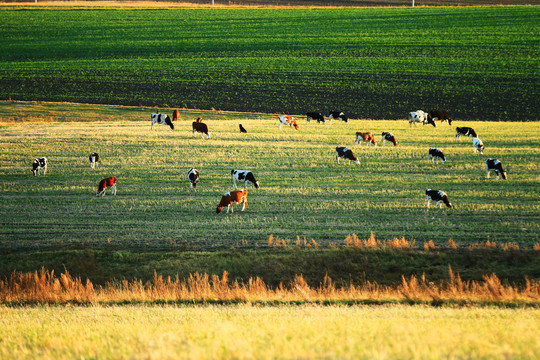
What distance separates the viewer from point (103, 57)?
88750mm

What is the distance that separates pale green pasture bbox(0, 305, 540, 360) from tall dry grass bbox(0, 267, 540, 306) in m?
1.34

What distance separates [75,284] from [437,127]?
126ft

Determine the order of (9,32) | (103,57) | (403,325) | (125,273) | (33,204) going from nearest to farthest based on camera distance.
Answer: (403,325) → (125,273) → (33,204) → (103,57) → (9,32)

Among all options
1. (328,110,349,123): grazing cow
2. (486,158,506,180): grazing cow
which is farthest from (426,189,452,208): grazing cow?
(328,110,349,123): grazing cow

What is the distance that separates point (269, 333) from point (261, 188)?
1965 cm

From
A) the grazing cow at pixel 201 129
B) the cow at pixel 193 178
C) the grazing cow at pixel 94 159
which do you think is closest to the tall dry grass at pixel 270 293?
the cow at pixel 193 178

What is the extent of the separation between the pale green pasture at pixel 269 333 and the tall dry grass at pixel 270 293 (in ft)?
4.38

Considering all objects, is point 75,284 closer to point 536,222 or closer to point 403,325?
point 403,325

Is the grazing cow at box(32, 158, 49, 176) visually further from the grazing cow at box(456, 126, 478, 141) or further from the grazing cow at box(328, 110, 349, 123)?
the grazing cow at box(456, 126, 478, 141)

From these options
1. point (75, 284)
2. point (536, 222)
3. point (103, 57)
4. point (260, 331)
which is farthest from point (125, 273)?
point (103, 57)

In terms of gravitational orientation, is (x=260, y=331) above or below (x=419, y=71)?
below

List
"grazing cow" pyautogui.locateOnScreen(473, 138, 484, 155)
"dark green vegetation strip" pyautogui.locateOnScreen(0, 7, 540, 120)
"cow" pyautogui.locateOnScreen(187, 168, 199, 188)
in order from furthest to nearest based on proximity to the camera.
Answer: "dark green vegetation strip" pyautogui.locateOnScreen(0, 7, 540, 120)
"grazing cow" pyautogui.locateOnScreen(473, 138, 484, 155)
"cow" pyautogui.locateOnScreen(187, 168, 199, 188)

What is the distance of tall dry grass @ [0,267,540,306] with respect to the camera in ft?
52.2

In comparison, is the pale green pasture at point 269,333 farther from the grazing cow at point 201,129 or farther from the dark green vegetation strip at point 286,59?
the dark green vegetation strip at point 286,59
